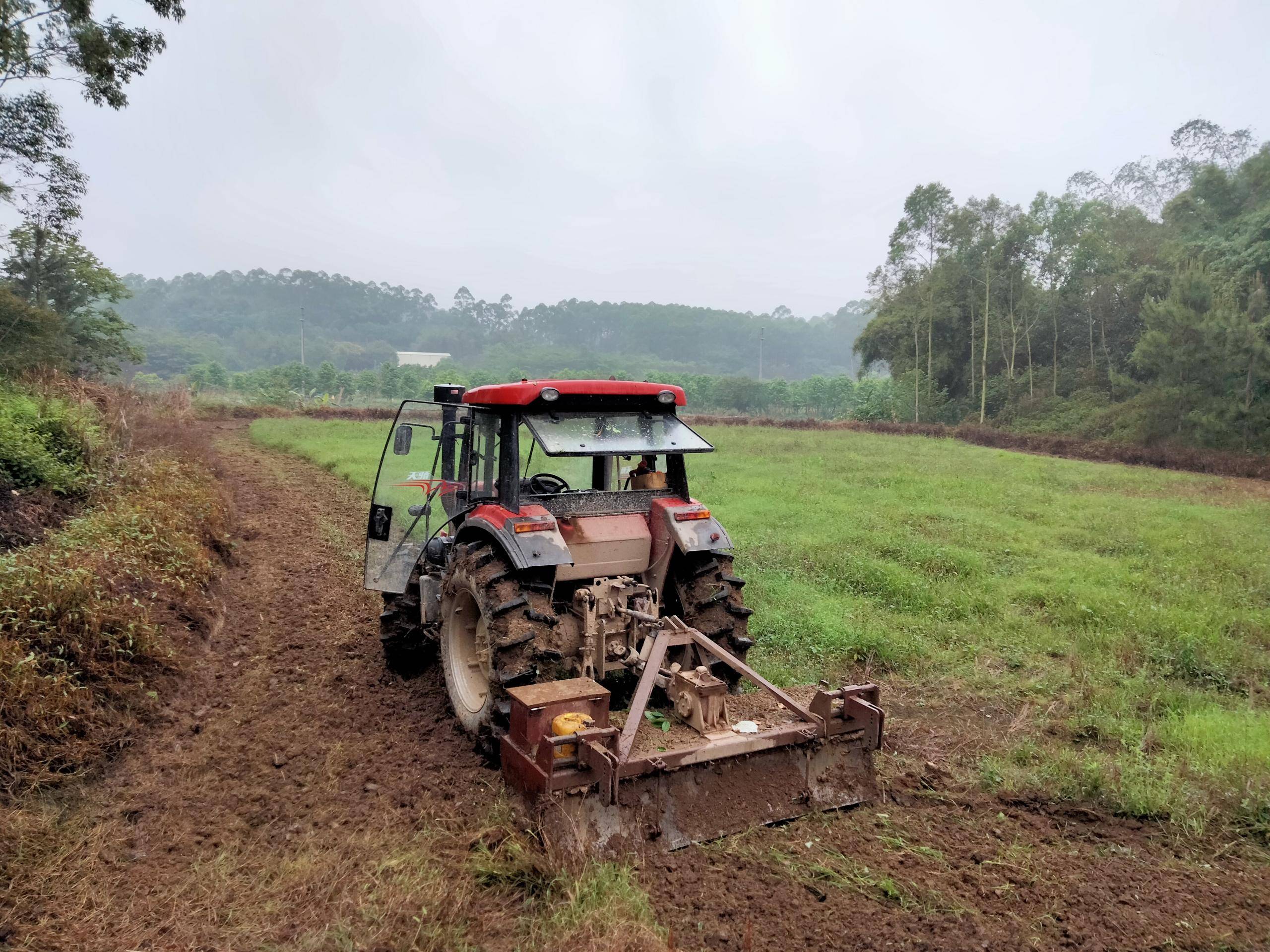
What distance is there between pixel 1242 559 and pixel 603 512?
8.39 m

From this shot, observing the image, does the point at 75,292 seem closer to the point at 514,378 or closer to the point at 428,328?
the point at 514,378

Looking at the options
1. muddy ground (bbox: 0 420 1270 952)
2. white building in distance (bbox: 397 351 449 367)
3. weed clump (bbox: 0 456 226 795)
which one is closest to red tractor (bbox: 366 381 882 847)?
muddy ground (bbox: 0 420 1270 952)

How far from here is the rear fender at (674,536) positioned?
4.57 meters

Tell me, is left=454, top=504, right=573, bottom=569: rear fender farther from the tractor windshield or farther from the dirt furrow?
the dirt furrow

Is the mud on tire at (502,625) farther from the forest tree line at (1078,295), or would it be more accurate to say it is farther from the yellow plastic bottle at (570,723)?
the forest tree line at (1078,295)

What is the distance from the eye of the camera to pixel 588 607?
4344 millimetres

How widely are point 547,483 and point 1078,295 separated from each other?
36.2 metres

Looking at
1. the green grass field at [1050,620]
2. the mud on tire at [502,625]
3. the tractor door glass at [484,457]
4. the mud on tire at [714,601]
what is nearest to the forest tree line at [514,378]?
the green grass field at [1050,620]

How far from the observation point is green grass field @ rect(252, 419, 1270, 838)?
4.46m

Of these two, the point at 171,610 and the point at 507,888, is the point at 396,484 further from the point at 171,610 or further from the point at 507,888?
the point at 507,888

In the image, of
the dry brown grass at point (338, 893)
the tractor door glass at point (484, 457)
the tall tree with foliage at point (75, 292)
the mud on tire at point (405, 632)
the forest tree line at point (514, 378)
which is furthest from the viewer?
the forest tree line at point (514, 378)

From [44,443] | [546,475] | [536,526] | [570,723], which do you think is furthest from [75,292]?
[570,723]

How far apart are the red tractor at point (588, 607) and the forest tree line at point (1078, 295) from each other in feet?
78.6

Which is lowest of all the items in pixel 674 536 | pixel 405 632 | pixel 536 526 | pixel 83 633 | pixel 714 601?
pixel 405 632
